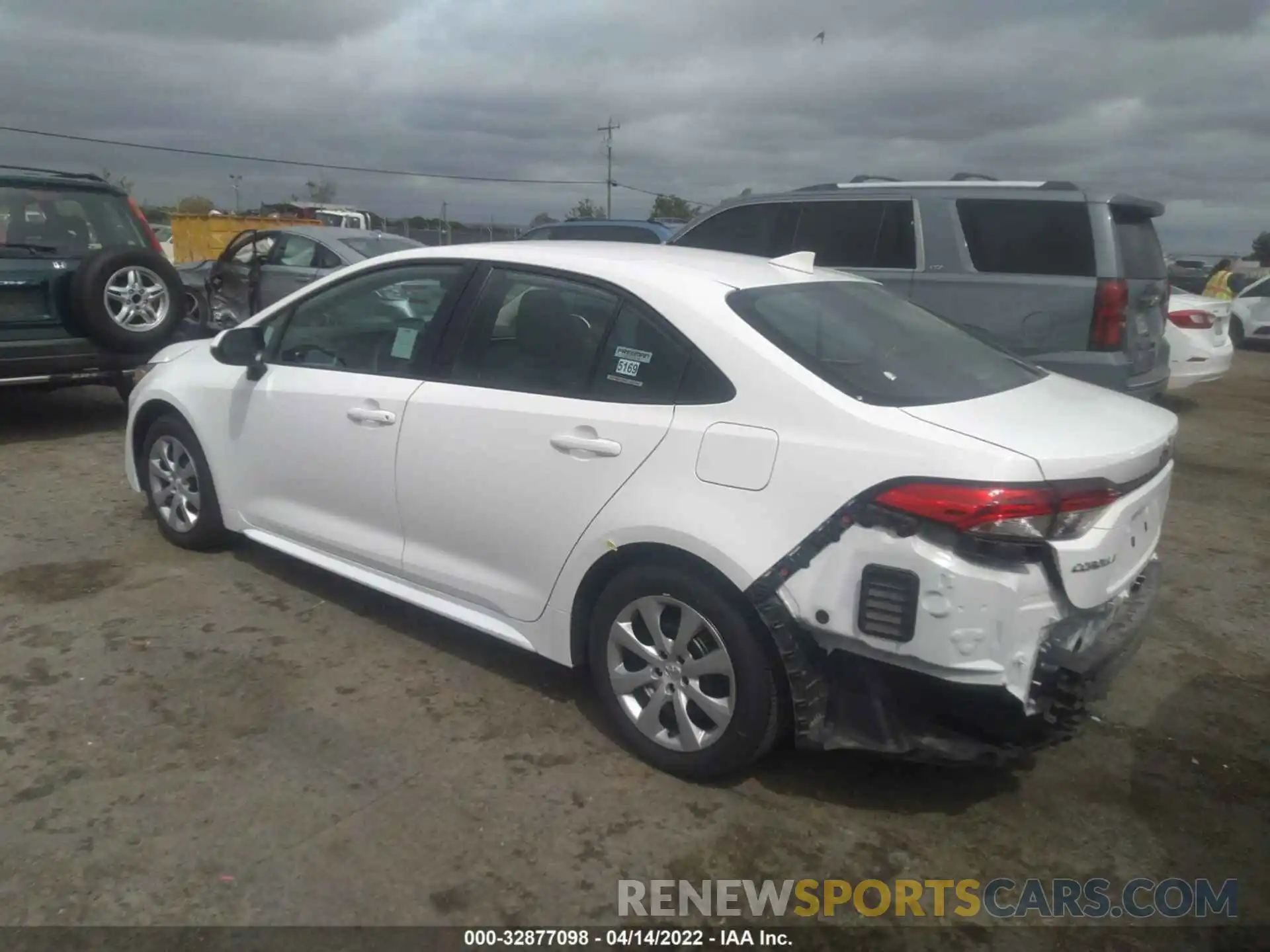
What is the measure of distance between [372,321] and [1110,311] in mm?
4460

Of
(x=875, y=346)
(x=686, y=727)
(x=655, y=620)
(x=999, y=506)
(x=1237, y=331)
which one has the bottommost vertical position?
(x=1237, y=331)

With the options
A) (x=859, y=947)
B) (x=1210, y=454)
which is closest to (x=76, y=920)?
(x=859, y=947)

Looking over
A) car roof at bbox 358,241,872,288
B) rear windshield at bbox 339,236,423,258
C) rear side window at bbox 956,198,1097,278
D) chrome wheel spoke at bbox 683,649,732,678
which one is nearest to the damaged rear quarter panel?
chrome wheel spoke at bbox 683,649,732,678

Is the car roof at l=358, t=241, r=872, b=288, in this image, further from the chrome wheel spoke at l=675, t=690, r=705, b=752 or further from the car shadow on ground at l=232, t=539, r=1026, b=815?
the car shadow on ground at l=232, t=539, r=1026, b=815

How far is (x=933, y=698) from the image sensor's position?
2.71 metres

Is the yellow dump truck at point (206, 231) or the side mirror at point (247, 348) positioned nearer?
the side mirror at point (247, 348)

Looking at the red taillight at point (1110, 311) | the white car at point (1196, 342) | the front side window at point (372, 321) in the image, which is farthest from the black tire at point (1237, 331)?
the front side window at point (372, 321)

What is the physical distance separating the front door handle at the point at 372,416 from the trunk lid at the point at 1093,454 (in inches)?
78.1

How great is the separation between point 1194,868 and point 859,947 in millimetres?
1069

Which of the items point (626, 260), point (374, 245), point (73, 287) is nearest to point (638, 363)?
point (626, 260)

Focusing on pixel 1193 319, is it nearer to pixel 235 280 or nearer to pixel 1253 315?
pixel 1253 315

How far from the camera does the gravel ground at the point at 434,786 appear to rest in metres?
2.69

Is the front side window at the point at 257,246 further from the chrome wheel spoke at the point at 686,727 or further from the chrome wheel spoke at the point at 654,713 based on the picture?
the chrome wheel spoke at the point at 686,727

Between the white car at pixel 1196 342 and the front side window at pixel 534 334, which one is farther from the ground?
the front side window at pixel 534 334
